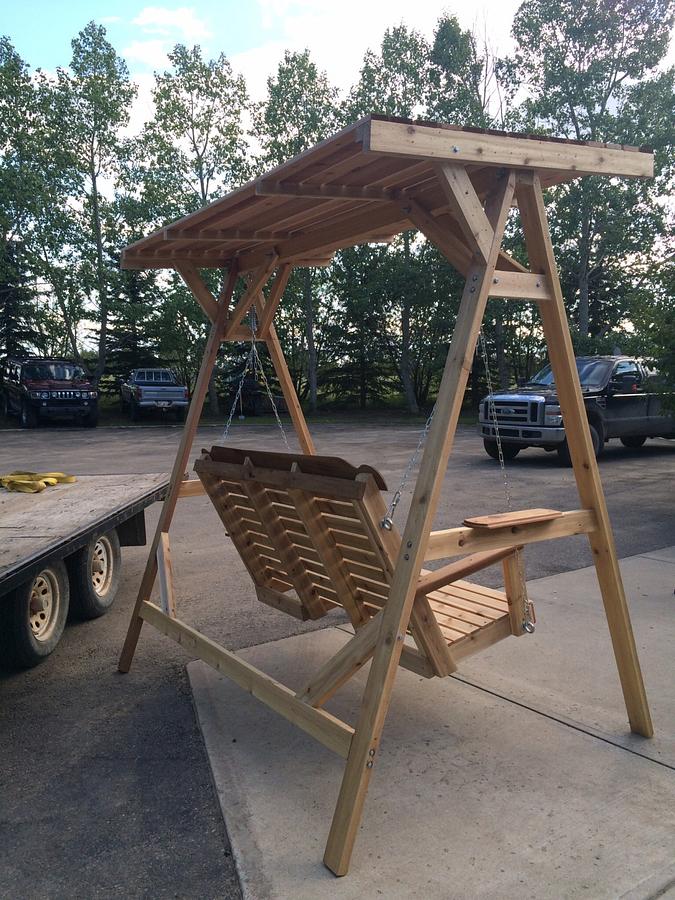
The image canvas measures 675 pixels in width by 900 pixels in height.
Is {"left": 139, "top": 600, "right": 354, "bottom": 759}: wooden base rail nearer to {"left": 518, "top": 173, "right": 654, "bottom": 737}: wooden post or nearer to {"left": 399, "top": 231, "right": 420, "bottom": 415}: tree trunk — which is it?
{"left": 518, "top": 173, "right": 654, "bottom": 737}: wooden post

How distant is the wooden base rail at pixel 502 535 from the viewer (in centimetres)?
290

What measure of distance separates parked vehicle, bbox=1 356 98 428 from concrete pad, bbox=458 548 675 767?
20.1 m

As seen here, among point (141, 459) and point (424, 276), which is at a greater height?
point (424, 276)

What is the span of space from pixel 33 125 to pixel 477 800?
30.1 meters

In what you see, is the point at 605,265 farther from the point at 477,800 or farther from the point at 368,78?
the point at 477,800

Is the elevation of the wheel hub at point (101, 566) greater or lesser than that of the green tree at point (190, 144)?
lesser

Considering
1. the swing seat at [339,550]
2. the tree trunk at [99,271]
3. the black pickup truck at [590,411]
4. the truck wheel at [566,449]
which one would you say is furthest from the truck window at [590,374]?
the tree trunk at [99,271]

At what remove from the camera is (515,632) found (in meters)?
3.51

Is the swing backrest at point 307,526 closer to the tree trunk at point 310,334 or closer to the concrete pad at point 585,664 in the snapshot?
the concrete pad at point 585,664

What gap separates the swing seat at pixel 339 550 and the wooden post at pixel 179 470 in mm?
443

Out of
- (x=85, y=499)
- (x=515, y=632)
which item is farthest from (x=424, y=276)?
(x=515, y=632)

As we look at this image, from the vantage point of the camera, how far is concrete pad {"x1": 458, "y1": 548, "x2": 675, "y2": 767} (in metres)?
3.60

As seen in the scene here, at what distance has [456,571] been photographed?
331 centimetres

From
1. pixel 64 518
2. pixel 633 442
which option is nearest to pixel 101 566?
pixel 64 518
